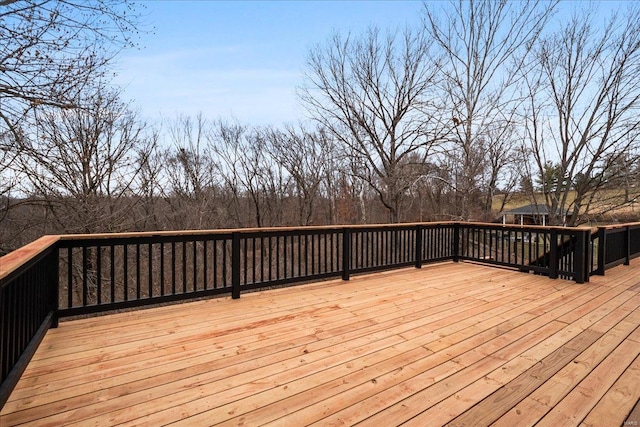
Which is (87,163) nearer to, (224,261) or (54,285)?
(54,285)

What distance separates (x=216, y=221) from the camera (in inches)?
552

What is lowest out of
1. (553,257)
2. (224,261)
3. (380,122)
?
(553,257)

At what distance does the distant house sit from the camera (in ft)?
34.3

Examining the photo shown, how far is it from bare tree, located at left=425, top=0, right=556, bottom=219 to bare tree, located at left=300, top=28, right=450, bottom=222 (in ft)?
2.84

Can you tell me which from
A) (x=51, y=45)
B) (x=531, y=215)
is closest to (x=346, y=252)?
(x=51, y=45)

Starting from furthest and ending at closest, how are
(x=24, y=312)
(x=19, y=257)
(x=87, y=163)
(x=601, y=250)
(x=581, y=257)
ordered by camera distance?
1. (x=87, y=163)
2. (x=601, y=250)
3. (x=581, y=257)
4. (x=24, y=312)
5. (x=19, y=257)

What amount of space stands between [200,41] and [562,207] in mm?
11127

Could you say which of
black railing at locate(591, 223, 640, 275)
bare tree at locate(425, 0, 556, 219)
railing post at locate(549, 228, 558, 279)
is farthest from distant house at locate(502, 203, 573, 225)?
railing post at locate(549, 228, 558, 279)

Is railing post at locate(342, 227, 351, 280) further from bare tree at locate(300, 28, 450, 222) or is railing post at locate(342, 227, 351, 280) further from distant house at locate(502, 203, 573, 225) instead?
distant house at locate(502, 203, 573, 225)

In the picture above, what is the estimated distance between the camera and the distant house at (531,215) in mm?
10463

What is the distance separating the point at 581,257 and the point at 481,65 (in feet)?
21.1

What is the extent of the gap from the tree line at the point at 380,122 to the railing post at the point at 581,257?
15.5 ft

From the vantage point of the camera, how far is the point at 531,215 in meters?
17.3

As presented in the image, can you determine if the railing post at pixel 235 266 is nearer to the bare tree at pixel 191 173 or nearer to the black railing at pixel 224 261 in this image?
the black railing at pixel 224 261
